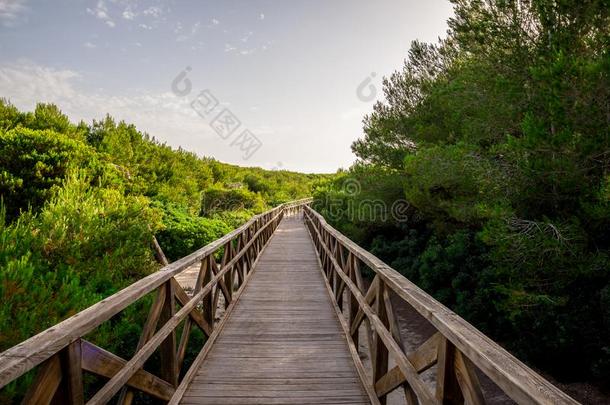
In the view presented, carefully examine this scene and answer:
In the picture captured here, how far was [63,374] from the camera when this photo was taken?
1.69 metres

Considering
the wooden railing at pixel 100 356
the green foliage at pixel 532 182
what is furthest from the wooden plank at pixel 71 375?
the green foliage at pixel 532 182

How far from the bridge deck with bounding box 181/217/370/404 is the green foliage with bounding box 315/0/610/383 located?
3147 millimetres

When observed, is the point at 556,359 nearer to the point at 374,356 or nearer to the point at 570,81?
the point at 570,81

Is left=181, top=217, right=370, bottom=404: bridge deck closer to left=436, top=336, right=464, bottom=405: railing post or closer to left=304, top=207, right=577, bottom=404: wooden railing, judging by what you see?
left=304, top=207, right=577, bottom=404: wooden railing

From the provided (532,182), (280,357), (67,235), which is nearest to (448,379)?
(280,357)

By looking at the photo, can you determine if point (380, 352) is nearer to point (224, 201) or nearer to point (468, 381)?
point (468, 381)

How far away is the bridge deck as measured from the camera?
304 centimetres

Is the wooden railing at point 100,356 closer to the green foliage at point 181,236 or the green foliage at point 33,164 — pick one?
the green foliage at point 33,164

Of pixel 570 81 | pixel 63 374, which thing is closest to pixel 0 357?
pixel 63 374

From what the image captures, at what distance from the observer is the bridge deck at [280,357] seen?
9.97 ft

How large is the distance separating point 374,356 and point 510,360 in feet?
6.07

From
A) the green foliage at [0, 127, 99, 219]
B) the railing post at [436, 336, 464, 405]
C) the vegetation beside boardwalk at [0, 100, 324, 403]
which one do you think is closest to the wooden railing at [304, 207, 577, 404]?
the railing post at [436, 336, 464, 405]

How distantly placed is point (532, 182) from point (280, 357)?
4900 mm

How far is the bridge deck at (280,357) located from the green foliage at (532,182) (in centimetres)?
315
